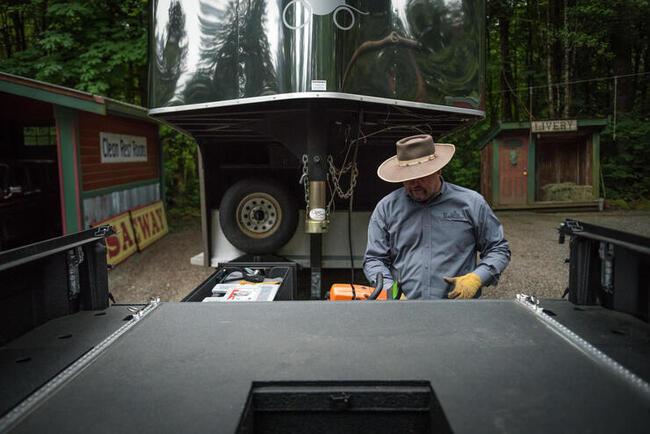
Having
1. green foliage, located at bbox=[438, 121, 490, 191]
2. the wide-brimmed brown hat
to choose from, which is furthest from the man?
green foliage, located at bbox=[438, 121, 490, 191]

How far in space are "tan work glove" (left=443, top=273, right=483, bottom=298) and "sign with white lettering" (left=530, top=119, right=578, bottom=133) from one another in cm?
1450

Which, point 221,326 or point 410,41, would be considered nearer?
point 221,326

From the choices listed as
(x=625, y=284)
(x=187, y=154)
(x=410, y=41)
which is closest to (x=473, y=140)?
(x=187, y=154)

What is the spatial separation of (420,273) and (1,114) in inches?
414

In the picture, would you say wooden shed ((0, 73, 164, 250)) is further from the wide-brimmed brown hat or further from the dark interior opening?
the dark interior opening

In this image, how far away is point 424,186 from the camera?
11.2 feet

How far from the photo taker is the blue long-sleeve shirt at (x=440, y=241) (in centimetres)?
341

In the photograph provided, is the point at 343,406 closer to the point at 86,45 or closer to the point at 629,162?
the point at 86,45

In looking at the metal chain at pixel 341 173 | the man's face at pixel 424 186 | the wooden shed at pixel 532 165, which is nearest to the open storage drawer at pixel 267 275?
the metal chain at pixel 341 173

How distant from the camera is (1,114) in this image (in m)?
10.6

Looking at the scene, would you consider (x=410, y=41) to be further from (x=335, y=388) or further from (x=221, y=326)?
(x=335, y=388)

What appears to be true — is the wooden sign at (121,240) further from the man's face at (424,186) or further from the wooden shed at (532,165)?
the wooden shed at (532,165)

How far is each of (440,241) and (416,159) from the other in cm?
57

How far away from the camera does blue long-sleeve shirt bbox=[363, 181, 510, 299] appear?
11.2 feet
